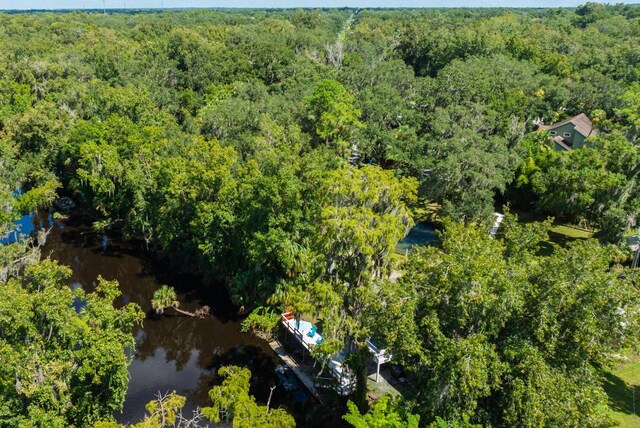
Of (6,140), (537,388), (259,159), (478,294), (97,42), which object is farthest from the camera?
(97,42)

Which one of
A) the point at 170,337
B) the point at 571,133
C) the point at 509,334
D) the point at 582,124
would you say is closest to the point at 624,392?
the point at 509,334

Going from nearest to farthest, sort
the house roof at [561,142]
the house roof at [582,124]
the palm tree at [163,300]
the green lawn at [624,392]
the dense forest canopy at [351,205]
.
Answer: the dense forest canopy at [351,205]
the green lawn at [624,392]
the palm tree at [163,300]
the house roof at [561,142]
the house roof at [582,124]

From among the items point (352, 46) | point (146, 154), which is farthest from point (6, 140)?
point (352, 46)

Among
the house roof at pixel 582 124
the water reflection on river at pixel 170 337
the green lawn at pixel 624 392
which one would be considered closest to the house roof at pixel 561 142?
the house roof at pixel 582 124

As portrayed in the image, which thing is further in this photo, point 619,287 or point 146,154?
point 146,154

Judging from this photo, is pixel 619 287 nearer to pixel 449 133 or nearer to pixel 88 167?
pixel 449 133

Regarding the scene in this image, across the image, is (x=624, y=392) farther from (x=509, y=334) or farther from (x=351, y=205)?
(x=351, y=205)

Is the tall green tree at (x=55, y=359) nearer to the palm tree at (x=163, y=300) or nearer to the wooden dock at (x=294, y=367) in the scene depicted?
the wooden dock at (x=294, y=367)

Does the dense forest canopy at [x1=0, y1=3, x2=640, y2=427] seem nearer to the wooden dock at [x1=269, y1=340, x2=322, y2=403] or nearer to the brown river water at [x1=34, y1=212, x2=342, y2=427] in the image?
the brown river water at [x1=34, y1=212, x2=342, y2=427]
